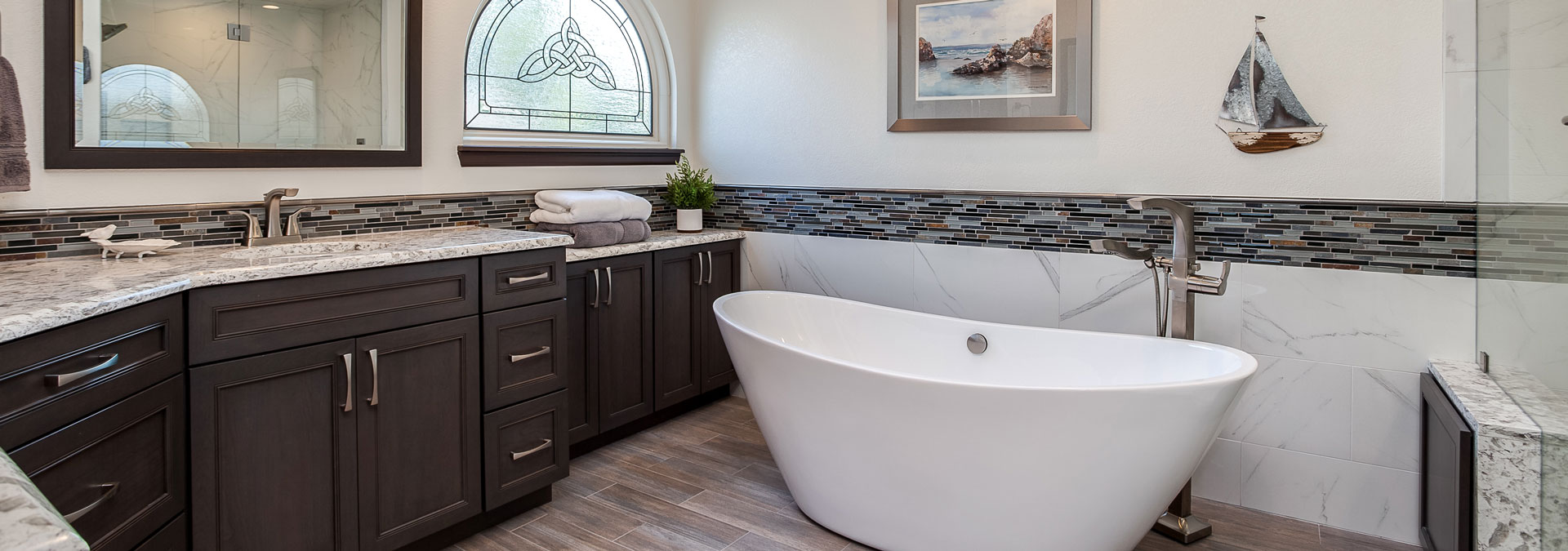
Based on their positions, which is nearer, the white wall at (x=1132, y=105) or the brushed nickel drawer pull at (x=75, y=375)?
the brushed nickel drawer pull at (x=75, y=375)

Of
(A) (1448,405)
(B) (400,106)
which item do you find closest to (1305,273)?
(A) (1448,405)

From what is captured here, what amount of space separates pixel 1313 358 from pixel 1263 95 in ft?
2.64

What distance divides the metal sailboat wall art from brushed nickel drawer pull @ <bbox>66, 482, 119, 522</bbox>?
115 inches

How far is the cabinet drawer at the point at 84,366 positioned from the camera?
53.2 inches

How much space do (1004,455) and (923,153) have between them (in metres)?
1.54

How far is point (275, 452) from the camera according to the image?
6.61 ft

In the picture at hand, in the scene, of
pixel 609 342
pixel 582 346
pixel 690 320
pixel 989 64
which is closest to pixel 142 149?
pixel 582 346

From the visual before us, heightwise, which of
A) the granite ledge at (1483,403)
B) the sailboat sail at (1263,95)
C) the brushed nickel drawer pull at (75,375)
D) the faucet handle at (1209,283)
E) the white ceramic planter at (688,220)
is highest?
the sailboat sail at (1263,95)

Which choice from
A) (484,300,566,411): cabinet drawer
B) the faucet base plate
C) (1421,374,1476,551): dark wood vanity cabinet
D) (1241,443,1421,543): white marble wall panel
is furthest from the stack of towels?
(1421,374,1476,551): dark wood vanity cabinet

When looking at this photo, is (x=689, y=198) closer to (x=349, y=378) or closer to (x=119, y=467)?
(x=349, y=378)

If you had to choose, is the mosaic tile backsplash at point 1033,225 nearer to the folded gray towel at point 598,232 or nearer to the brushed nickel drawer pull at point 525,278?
the folded gray towel at point 598,232

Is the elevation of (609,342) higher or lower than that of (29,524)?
lower

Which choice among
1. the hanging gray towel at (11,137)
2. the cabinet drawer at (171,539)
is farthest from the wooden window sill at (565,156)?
the cabinet drawer at (171,539)

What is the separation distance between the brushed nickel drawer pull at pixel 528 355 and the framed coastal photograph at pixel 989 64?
159cm
